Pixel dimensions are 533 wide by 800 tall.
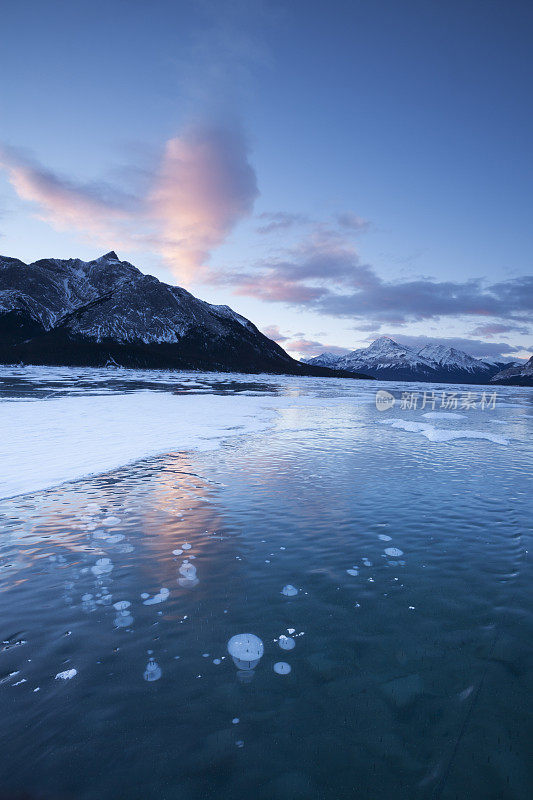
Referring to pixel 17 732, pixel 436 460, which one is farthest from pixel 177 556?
pixel 436 460

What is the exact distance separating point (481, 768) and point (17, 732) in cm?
487

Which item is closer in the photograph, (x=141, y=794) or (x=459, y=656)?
(x=141, y=794)

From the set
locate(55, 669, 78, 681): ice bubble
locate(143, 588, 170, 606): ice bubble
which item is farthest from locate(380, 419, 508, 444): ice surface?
locate(55, 669, 78, 681): ice bubble

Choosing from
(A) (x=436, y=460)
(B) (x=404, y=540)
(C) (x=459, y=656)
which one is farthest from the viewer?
(A) (x=436, y=460)

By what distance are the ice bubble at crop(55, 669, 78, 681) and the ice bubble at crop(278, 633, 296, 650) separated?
2.79m

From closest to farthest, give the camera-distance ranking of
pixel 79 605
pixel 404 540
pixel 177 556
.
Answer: pixel 79 605 → pixel 177 556 → pixel 404 540

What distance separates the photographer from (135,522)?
977cm

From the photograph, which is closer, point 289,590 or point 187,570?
→ point 289,590

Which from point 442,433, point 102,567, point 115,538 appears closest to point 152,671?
point 102,567

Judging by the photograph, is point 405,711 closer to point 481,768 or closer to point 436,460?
point 481,768

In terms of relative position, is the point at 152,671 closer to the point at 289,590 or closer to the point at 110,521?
the point at 289,590

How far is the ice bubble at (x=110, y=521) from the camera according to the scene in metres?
9.65

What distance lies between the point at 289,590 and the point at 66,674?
11.9ft

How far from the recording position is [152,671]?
16.7 feet
